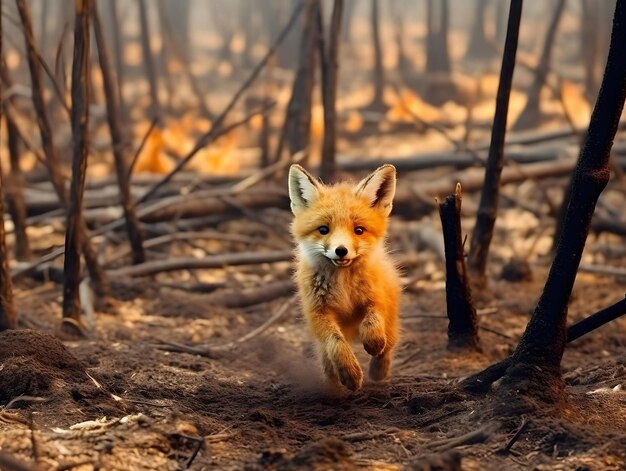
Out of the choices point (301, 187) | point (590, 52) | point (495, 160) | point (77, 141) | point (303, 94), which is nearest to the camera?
point (301, 187)

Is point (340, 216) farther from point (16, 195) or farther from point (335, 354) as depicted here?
point (16, 195)

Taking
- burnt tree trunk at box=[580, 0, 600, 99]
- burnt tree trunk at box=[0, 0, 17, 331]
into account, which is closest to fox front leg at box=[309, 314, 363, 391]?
burnt tree trunk at box=[0, 0, 17, 331]

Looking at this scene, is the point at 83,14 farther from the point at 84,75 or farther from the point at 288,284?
the point at 288,284

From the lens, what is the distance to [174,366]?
5.96 meters

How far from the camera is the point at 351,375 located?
4.77 m

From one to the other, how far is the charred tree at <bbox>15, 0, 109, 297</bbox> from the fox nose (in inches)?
97.8

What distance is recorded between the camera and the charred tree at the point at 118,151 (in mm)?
7891

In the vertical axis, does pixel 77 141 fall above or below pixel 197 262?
above

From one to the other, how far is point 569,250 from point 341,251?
1123mm

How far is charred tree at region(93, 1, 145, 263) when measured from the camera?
7.89 metres

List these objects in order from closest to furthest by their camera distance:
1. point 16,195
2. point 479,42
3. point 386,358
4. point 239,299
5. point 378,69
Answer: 1. point 386,358
2. point 239,299
3. point 16,195
4. point 378,69
5. point 479,42

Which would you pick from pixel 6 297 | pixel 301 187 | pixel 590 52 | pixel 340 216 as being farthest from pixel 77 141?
pixel 590 52

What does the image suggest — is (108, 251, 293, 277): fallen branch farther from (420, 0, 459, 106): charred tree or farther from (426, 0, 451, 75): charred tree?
(426, 0, 451, 75): charred tree

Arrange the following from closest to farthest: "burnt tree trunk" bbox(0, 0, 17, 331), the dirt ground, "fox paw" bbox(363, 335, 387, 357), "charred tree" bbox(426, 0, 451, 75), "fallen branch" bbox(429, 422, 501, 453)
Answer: the dirt ground, "fallen branch" bbox(429, 422, 501, 453), "fox paw" bbox(363, 335, 387, 357), "burnt tree trunk" bbox(0, 0, 17, 331), "charred tree" bbox(426, 0, 451, 75)
